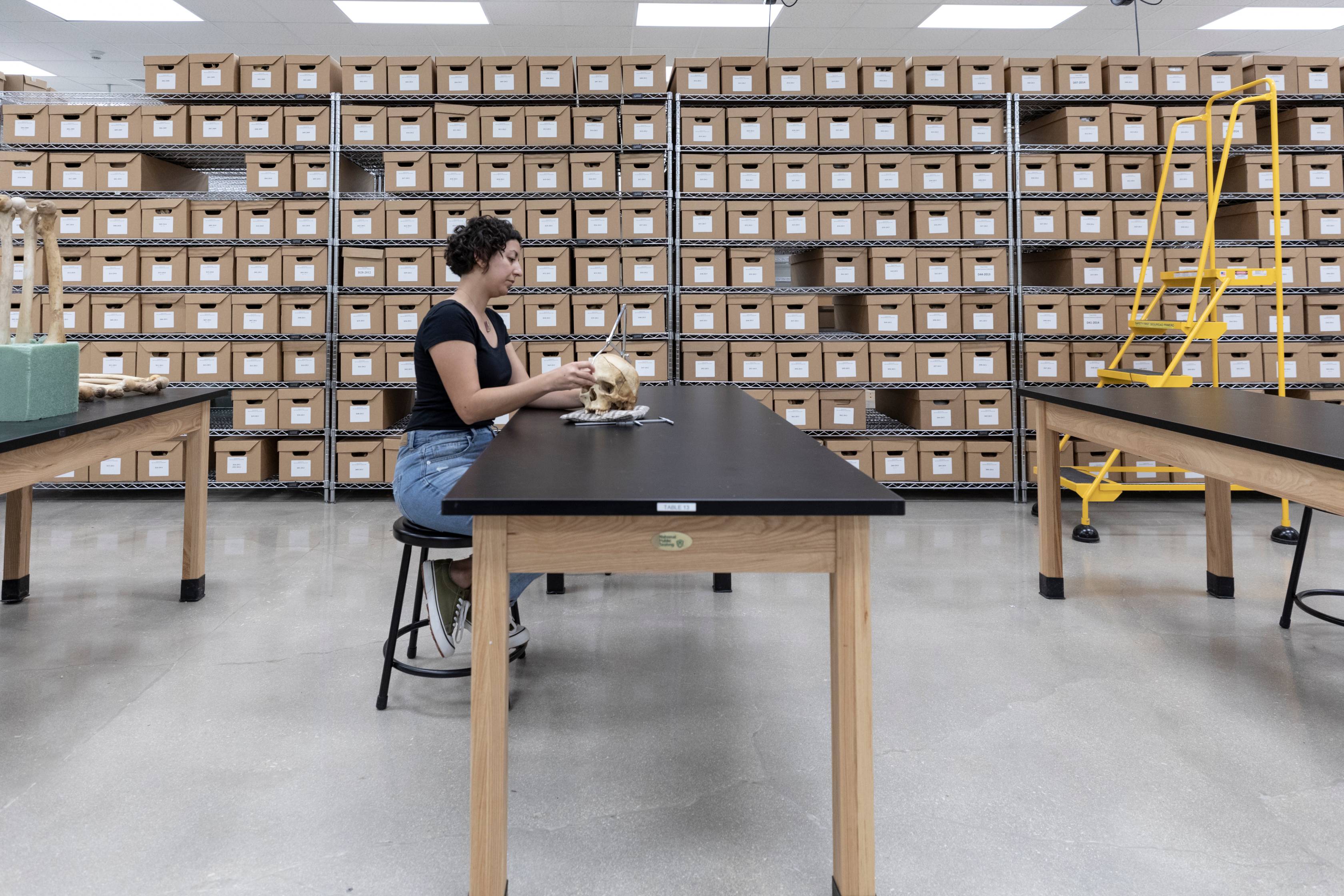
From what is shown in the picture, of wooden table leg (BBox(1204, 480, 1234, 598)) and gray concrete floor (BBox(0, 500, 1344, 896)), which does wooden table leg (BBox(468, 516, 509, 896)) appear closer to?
gray concrete floor (BBox(0, 500, 1344, 896))

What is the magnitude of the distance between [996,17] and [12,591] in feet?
24.4

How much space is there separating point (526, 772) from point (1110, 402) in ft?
7.28

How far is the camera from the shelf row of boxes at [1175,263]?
509 centimetres

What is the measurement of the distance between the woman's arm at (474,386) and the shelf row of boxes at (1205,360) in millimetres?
3907

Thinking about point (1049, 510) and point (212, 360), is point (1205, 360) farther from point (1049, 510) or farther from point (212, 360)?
point (212, 360)

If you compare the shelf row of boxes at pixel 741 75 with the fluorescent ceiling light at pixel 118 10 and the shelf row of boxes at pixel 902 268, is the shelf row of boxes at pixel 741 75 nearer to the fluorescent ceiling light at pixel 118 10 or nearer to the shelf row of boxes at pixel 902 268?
the shelf row of boxes at pixel 902 268

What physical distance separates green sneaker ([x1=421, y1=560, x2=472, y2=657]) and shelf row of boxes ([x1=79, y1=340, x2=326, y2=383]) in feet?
11.3

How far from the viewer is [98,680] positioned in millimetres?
2434

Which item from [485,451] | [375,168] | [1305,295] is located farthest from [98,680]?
[1305,295]

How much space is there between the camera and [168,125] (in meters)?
5.08

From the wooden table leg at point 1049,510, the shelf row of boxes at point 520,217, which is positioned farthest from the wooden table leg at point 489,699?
the shelf row of boxes at point 520,217

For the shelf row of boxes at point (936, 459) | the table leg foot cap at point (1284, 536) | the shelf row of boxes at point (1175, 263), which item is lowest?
the table leg foot cap at point (1284, 536)

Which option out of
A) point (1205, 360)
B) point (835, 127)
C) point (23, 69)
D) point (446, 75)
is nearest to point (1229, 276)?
point (1205, 360)

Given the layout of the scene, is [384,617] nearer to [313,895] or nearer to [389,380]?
[313,895]
